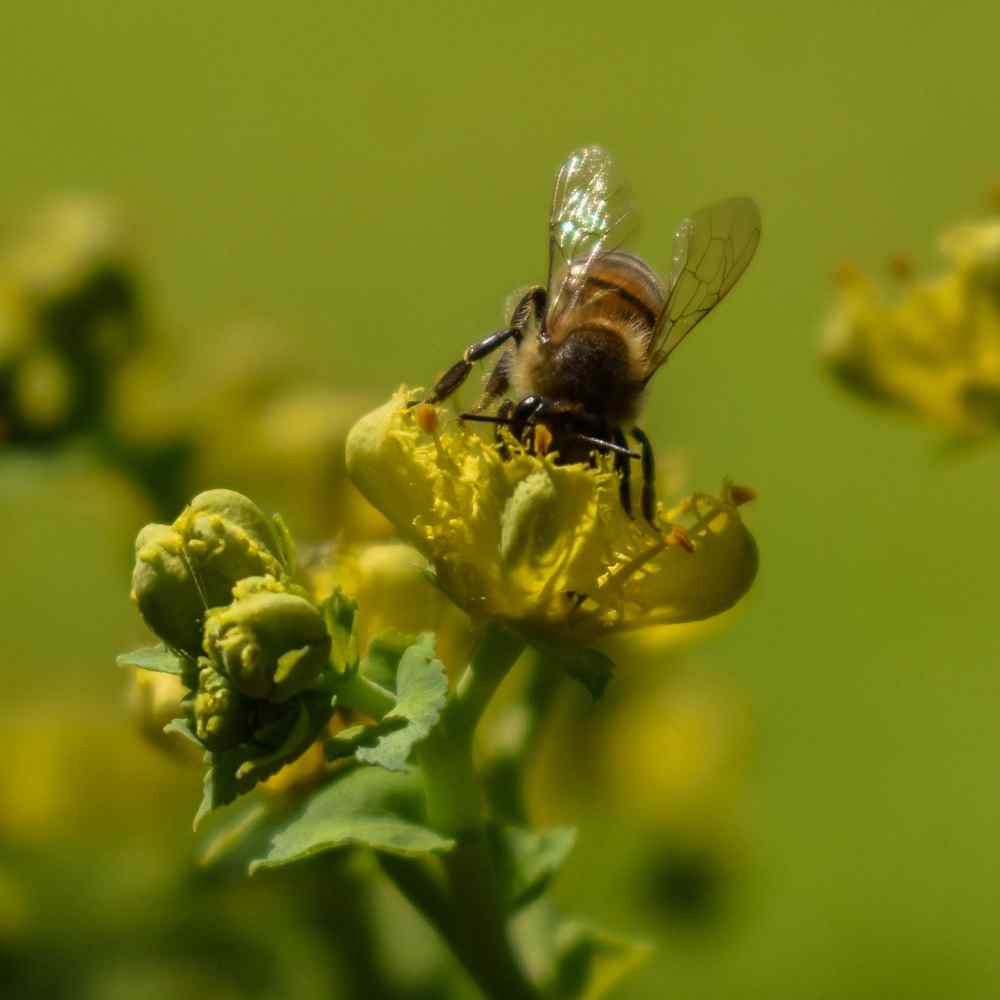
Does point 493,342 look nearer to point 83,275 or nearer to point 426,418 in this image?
point 426,418

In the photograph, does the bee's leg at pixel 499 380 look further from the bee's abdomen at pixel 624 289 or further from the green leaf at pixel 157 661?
the green leaf at pixel 157 661

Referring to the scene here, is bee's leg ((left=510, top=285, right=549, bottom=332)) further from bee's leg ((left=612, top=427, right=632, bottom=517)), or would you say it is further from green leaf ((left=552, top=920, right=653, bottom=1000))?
green leaf ((left=552, top=920, right=653, bottom=1000))

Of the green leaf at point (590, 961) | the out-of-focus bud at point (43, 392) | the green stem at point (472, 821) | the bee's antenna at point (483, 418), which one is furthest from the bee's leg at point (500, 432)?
the out-of-focus bud at point (43, 392)

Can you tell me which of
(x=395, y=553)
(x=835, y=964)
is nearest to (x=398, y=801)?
(x=395, y=553)

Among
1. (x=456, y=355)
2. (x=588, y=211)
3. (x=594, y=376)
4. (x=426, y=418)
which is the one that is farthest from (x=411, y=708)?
(x=456, y=355)

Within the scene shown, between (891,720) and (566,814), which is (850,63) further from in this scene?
(566,814)
